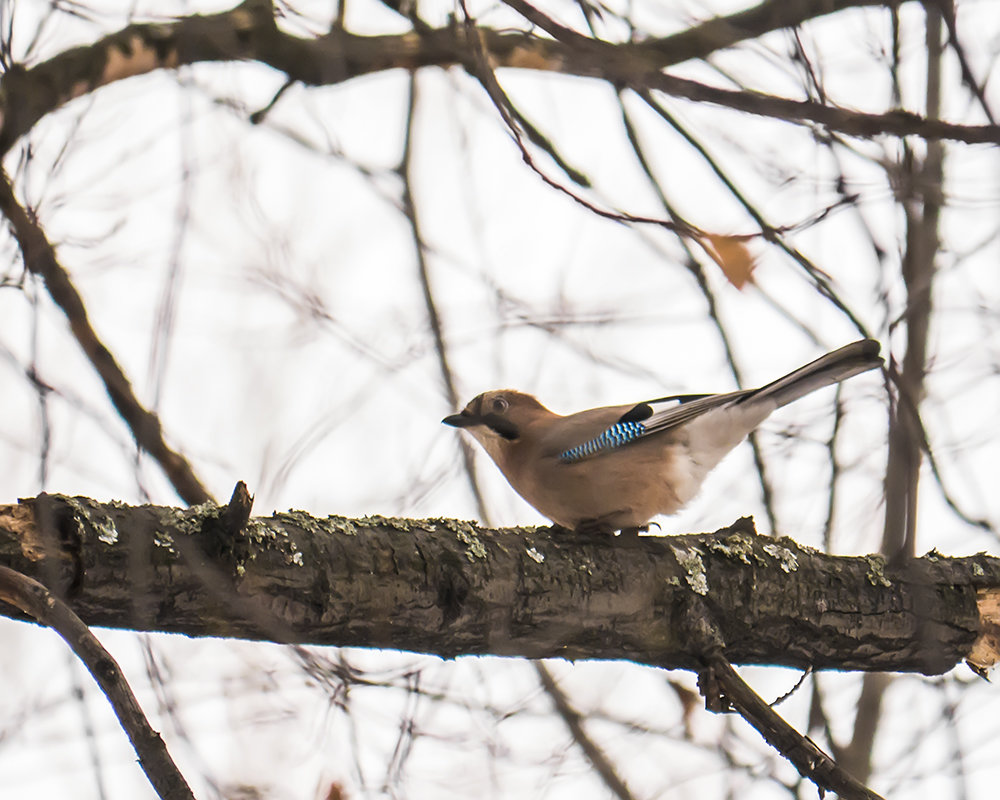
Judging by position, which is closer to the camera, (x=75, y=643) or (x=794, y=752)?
(x=75, y=643)

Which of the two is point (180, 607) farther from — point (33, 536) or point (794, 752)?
point (794, 752)

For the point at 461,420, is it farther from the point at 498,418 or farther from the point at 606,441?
the point at 606,441

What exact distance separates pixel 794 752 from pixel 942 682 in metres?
1.55

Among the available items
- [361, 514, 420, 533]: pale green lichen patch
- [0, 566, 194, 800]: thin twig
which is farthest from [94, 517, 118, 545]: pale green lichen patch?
[361, 514, 420, 533]: pale green lichen patch

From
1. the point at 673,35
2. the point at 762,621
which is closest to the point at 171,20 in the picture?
the point at 673,35

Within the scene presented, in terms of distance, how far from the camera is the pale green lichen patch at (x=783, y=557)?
13.4 ft

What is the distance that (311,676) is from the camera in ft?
11.6

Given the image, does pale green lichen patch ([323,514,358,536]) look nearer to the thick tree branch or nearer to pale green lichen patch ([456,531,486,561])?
pale green lichen patch ([456,531,486,561])

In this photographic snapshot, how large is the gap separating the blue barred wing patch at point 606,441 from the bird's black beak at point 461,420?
55 cm

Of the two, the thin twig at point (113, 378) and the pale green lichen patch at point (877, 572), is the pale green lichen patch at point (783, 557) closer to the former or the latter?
the pale green lichen patch at point (877, 572)

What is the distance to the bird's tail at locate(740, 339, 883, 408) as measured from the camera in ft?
14.5

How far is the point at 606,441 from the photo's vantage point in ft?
16.3

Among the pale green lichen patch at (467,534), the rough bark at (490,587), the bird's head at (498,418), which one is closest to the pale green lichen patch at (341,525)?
the rough bark at (490,587)

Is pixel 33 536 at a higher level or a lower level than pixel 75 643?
higher
